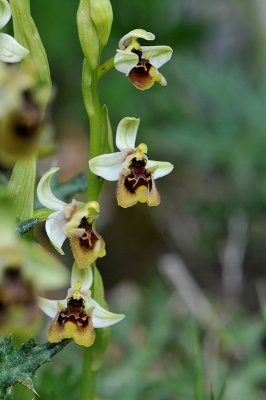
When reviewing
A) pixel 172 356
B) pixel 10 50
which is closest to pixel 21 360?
pixel 10 50

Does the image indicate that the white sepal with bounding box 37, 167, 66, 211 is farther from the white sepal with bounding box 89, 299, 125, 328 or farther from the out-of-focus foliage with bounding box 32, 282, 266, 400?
the out-of-focus foliage with bounding box 32, 282, 266, 400

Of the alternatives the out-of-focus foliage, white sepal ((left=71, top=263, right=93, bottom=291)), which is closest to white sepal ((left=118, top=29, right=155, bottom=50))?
white sepal ((left=71, top=263, right=93, bottom=291))

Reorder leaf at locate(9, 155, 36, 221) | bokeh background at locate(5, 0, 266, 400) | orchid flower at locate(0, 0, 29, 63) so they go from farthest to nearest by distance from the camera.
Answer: bokeh background at locate(5, 0, 266, 400)
leaf at locate(9, 155, 36, 221)
orchid flower at locate(0, 0, 29, 63)

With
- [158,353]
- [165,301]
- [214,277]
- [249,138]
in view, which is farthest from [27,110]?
[214,277]

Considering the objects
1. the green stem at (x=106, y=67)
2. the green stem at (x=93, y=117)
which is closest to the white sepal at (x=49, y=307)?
the green stem at (x=93, y=117)

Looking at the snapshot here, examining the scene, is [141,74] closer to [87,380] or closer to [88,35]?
[88,35]

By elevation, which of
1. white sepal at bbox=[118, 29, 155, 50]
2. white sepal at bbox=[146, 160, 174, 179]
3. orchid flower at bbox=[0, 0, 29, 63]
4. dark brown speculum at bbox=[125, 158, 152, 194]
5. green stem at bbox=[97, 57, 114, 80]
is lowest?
dark brown speculum at bbox=[125, 158, 152, 194]

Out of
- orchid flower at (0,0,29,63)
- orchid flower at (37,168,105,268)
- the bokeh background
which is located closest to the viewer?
orchid flower at (0,0,29,63)

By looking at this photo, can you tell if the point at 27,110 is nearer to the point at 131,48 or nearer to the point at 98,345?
the point at 131,48
